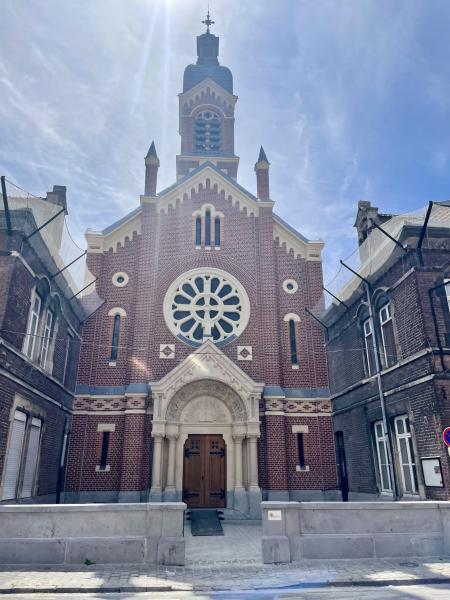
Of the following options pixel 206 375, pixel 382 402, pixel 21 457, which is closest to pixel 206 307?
pixel 206 375

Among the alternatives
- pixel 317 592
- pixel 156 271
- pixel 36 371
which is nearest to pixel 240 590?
pixel 317 592

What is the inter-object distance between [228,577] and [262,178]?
18.9m

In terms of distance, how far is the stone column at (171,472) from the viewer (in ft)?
55.8

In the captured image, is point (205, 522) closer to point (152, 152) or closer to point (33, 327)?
point (33, 327)

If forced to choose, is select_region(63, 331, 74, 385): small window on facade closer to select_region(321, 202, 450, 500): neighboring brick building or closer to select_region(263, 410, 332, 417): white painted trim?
select_region(263, 410, 332, 417): white painted trim

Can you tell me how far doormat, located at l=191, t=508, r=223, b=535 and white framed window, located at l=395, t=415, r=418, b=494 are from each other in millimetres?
6054

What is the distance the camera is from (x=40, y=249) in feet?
48.4

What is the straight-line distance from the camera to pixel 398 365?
14312 mm

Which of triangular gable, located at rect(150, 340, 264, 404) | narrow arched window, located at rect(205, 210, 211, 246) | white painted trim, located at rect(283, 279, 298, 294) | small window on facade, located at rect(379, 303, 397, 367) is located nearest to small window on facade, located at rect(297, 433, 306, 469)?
triangular gable, located at rect(150, 340, 264, 404)

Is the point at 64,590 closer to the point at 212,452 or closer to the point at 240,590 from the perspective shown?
the point at 240,590

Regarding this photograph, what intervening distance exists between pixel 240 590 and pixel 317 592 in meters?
1.31

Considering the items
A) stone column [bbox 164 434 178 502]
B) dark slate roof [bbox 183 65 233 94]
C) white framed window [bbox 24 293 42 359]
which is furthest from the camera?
dark slate roof [bbox 183 65 233 94]

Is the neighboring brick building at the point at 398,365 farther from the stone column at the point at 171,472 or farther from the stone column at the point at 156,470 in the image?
the stone column at the point at 156,470

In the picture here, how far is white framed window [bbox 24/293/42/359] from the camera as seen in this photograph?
568 inches
